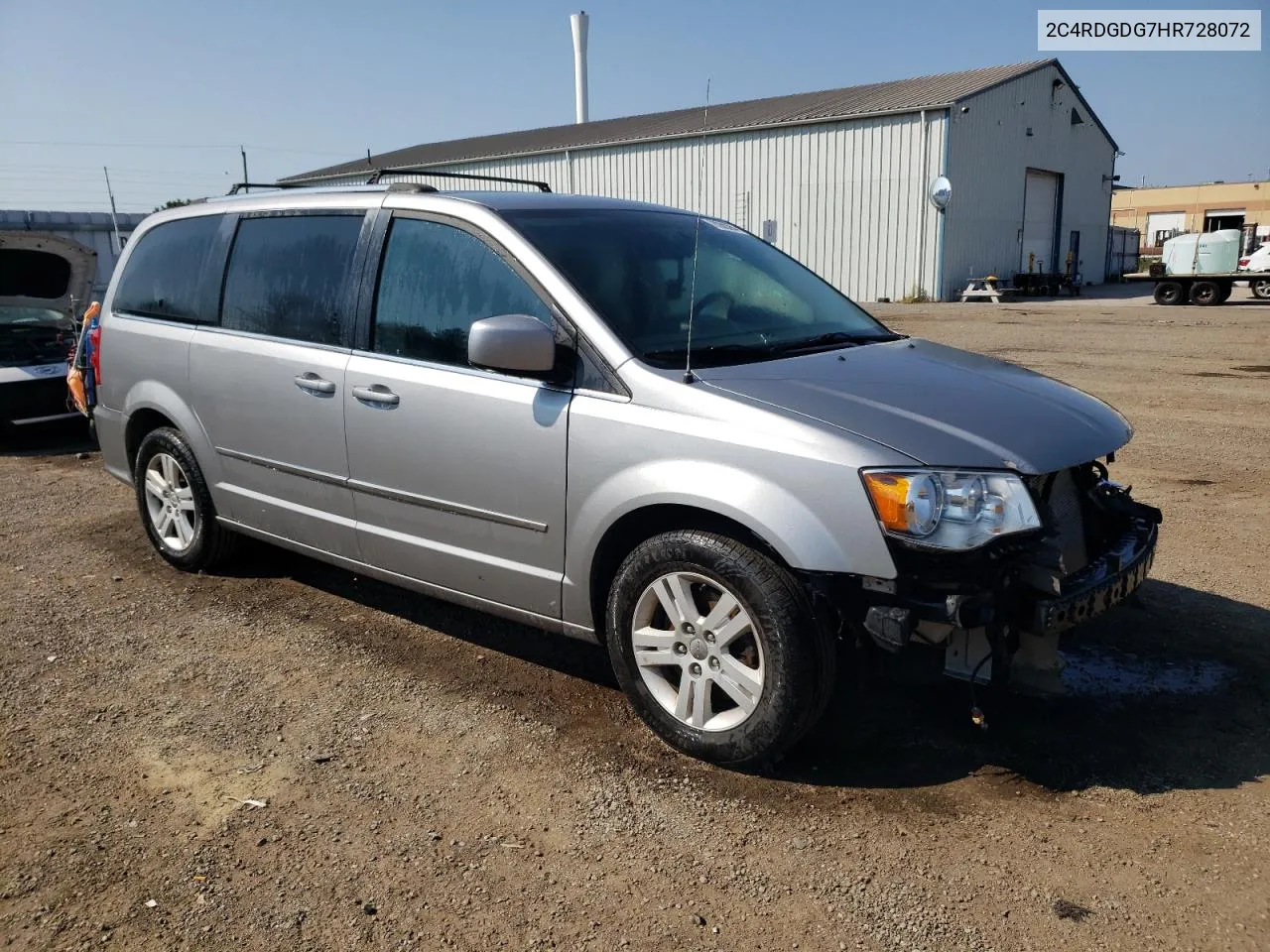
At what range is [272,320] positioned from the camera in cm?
461

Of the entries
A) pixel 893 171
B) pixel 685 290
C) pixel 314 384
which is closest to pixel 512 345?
pixel 685 290

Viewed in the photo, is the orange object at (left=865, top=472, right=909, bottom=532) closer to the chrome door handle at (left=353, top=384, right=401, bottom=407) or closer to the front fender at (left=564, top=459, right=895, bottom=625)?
the front fender at (left=564, top=459, right=895, bottom=625)

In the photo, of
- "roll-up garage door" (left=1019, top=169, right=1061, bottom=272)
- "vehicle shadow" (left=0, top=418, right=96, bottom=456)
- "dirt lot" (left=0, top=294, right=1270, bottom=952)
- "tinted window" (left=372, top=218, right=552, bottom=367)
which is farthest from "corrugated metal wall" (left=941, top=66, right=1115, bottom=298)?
"tinted window" (left=372, top=218, right=552, bottom=367)

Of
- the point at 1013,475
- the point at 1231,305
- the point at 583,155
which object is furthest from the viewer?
the point at 583,155

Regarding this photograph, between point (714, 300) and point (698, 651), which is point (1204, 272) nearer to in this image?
point (714, 300)

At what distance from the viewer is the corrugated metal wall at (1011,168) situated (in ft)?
95.2

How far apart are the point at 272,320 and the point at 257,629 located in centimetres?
141

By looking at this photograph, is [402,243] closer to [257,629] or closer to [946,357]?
[257,629]

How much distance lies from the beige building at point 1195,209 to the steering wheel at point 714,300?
6731cm

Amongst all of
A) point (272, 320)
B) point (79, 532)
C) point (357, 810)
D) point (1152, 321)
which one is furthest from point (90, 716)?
point (1152, 321)

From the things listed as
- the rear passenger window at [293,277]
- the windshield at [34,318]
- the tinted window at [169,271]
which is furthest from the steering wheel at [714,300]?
the windshield at [34,318]

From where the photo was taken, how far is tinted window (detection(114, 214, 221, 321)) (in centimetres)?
512

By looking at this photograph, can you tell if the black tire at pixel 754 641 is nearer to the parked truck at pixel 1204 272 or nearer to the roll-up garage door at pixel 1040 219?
the parked truck at pixel 1204 272

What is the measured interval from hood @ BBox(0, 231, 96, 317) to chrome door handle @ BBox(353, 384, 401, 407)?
6.86m
